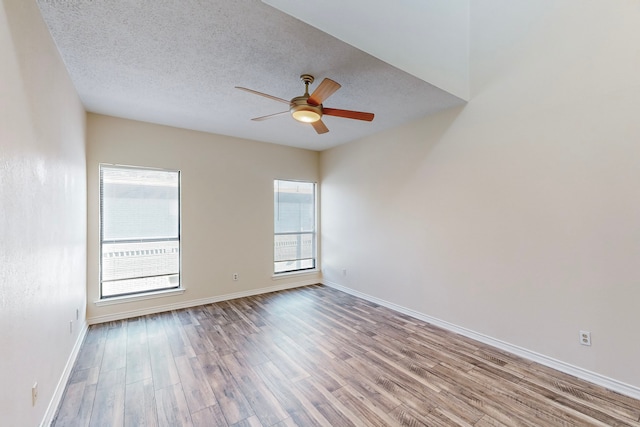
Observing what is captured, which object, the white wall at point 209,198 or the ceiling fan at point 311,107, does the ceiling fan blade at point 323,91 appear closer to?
the ceiling fan at point 311,107

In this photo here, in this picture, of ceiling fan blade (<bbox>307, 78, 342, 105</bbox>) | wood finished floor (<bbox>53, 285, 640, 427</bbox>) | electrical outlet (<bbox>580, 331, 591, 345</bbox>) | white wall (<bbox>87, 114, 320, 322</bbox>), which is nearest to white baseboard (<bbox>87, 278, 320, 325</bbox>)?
white wall (<bbox>87, 114, 320, 322</bbox>)

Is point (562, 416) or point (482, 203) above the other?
point (482, 203)

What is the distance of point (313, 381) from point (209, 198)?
311 centimetres

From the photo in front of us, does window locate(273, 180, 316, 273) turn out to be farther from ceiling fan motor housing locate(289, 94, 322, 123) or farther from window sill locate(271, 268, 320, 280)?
ceiling fan motor housing locate(289, 94, 322, 123)

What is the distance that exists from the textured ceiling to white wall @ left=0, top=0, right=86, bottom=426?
0.24 meters

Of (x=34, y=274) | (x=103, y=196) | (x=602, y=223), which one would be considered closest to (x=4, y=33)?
(x=34, y=274)

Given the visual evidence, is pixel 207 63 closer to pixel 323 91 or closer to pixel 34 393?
pixel 323 91

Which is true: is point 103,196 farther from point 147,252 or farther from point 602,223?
point 602,223

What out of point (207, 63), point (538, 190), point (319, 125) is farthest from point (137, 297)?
point (538, 190)

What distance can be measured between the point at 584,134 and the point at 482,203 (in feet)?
3.28

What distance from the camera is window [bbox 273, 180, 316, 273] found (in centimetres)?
511

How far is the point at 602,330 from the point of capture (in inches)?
87.2

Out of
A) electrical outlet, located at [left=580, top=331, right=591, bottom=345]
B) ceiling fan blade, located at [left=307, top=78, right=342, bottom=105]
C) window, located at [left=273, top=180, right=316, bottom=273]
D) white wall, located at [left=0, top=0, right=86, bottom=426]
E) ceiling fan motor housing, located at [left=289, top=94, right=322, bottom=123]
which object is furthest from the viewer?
window, located at [left=273, top=180, right=316, bottom=273]

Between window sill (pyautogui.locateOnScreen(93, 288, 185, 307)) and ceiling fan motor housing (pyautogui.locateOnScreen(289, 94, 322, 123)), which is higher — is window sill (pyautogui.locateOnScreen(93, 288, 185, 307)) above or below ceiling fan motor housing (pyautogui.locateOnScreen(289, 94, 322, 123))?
below
